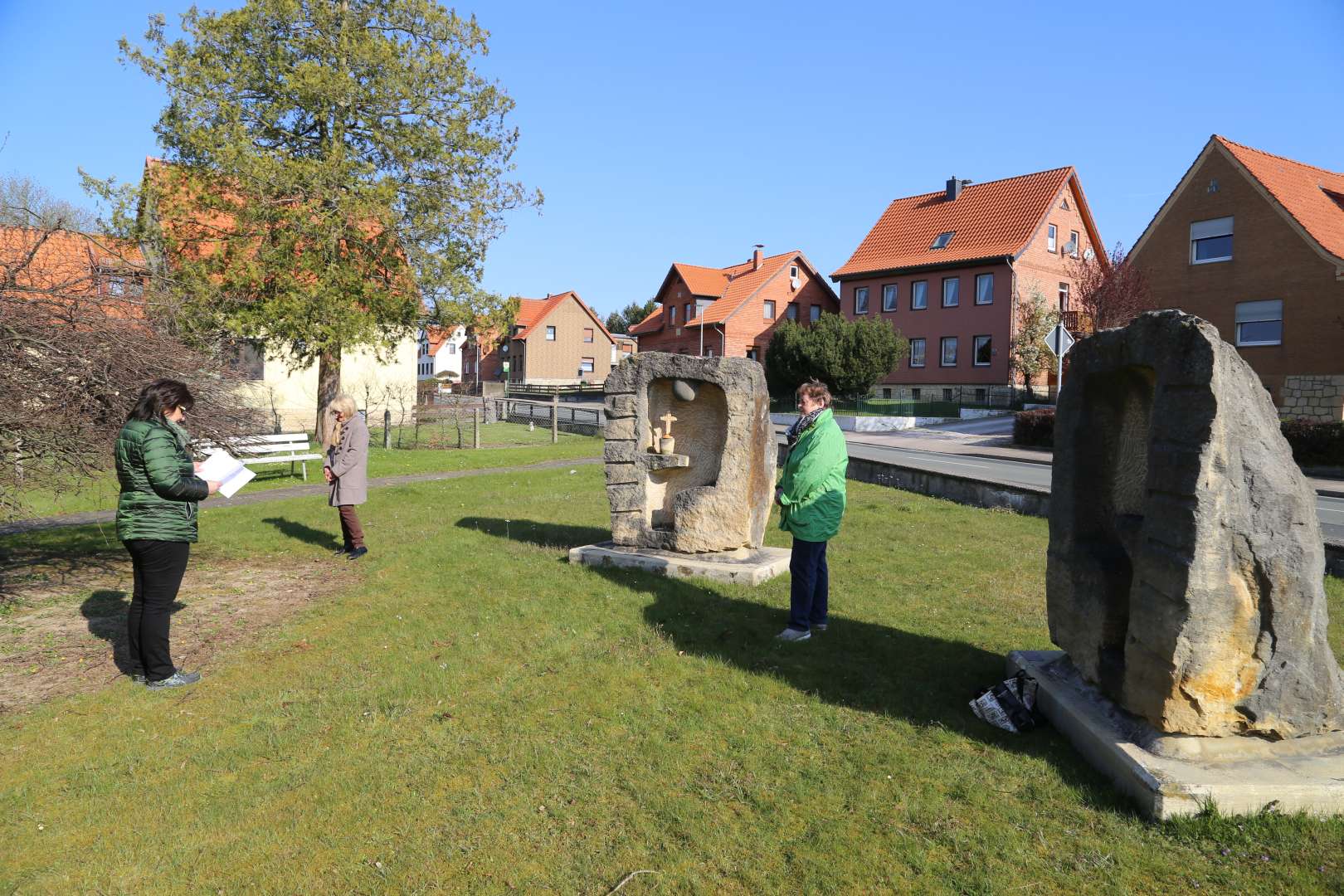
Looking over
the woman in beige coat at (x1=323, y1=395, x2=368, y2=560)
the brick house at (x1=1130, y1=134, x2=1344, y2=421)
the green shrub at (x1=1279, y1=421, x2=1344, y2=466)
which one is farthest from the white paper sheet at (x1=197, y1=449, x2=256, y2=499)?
the brick house at (x1=1130, y1=134, x2=1344, y2=421)

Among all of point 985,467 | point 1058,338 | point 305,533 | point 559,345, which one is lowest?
point 305,533

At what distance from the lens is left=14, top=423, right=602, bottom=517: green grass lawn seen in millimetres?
12391

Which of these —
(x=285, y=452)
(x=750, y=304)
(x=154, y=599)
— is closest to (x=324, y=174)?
(x=285, y=452)

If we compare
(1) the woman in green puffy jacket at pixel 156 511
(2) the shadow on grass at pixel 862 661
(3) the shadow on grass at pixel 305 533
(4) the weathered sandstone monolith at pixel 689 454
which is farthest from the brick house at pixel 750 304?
(1) the woman in green puffy jacket at pixel 156 511

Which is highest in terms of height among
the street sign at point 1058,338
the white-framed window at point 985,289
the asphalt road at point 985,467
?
the white-framed window at point 985,289

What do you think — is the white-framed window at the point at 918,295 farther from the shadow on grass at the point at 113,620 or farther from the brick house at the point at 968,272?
the shadow on grass at the point at 113,620

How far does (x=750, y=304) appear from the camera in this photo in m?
46.4

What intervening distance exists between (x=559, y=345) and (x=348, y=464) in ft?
176

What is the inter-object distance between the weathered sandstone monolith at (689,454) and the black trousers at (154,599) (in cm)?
405

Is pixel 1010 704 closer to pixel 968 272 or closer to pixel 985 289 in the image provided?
pixel 985 289

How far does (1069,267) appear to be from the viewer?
36500mm

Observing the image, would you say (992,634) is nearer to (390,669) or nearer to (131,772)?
(390,669)

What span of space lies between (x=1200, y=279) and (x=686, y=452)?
79.2ft

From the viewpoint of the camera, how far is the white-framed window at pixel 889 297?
3947 centimetres
